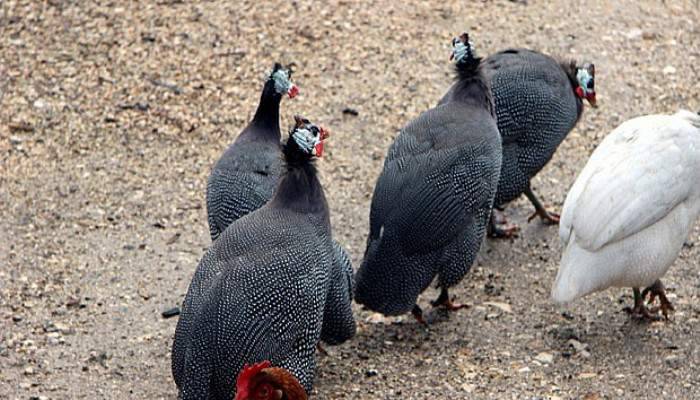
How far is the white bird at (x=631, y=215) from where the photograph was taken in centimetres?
524

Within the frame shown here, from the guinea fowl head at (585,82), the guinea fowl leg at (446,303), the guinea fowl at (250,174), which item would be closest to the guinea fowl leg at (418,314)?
the guinea fowl leg at (446,303)

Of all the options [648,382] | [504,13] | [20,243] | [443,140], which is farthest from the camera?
[504,13]

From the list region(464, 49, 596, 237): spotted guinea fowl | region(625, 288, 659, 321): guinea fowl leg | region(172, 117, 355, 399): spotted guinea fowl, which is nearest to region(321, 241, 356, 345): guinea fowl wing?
region(172, 117, 355, 399): spotted guinea fowl

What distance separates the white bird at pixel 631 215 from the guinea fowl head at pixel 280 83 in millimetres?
1581

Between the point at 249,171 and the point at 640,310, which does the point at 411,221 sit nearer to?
the point at 249,171

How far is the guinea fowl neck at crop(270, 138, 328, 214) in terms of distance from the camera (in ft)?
16.5

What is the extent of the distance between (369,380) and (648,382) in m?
1.20

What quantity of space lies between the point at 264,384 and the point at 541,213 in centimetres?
303

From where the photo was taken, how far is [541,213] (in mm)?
6617

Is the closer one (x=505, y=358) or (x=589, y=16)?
(x=505, y=358)

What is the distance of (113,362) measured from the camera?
5.35 metres

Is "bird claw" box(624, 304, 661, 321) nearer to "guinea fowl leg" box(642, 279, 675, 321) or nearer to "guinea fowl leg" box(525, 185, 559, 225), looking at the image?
"guinea fowl leg" box(642, 279, 675, 321)

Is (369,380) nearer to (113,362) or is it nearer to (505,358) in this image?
(505,358)

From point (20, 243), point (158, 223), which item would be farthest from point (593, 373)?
point (20, 243)
